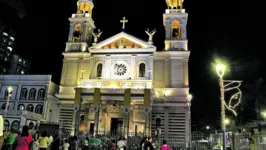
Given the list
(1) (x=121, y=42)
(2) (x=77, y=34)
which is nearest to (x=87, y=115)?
(1) (x=121, y=42)

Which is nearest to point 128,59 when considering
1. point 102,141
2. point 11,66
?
point 102,141

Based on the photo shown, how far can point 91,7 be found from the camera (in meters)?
37.3

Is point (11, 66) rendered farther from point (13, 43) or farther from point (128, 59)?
point (128, 59)

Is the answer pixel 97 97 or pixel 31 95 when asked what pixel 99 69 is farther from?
pixel 31 95

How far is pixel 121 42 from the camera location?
1232 inches

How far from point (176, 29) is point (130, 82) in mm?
11789

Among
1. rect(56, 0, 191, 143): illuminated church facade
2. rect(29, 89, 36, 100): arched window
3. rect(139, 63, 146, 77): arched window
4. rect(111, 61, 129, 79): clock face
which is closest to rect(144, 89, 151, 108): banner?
rect(56, 0, 191, 143): illuminated church facade

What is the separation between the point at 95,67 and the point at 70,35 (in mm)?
8112

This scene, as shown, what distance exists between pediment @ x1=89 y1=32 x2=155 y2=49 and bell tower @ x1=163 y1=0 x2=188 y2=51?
14.8 feet

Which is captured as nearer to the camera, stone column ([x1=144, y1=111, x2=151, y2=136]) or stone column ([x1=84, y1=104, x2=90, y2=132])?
stone column ([x1=144, y1=111, x2=151, y2=136])

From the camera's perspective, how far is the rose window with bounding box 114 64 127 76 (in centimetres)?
3090

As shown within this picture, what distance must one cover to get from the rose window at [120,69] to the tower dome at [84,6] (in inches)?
458

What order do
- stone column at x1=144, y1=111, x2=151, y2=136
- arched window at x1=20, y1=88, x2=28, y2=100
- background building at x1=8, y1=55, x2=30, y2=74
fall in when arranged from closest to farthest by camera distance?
stone column at x1=144, y1=111, x2=151, y2=136, arched window at x1=20, y1=88, x2=28, y2=100, background building at x1=8, y1=55, x2=30, y2=74

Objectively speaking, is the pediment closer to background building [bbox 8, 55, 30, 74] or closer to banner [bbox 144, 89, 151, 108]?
banner [bbox 144, 89, 151, 108]
